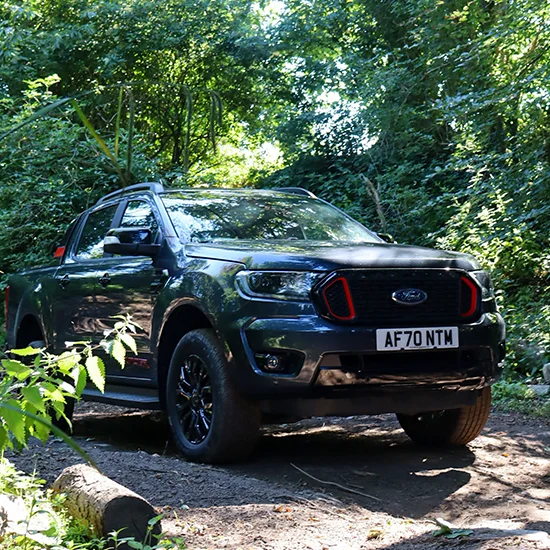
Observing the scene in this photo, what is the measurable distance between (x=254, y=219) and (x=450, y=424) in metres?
1.95

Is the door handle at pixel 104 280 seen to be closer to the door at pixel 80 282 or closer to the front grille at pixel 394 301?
the door at pixel 80 282

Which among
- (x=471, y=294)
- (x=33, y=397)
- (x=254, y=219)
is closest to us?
(x=33, y=397)

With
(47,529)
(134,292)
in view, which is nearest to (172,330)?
(134,292)

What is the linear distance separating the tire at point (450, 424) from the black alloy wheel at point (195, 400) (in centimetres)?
163

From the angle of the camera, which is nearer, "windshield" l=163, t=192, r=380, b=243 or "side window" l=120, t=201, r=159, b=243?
"windshield" l=163, t=192, r=380, b=243

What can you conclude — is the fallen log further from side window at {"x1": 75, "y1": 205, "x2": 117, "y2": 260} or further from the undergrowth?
the undergrowth

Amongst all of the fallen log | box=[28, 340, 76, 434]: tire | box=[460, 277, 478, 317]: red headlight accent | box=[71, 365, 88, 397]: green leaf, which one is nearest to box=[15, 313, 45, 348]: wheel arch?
box=[28, 340, 76, 434]: tire

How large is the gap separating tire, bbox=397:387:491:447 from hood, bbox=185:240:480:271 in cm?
93

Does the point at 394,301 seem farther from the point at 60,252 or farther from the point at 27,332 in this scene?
the point at 27,332

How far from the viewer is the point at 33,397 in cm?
293

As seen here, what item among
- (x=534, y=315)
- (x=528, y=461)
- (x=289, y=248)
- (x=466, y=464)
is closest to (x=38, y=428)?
(x=289, y=248)

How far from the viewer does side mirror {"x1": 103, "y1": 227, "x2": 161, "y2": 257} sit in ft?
19.6

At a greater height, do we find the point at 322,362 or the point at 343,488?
the point at 322,362

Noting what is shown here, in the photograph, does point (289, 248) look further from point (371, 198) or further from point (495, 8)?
point (495, 8)
